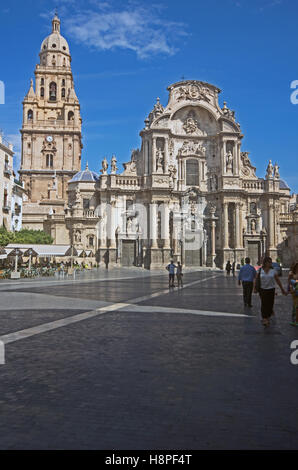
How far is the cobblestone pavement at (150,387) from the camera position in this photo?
3809mm

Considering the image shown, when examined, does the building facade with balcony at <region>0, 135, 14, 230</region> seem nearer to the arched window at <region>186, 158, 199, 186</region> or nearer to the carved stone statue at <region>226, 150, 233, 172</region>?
the arched window at <region>186, 158, 199, 186</region>

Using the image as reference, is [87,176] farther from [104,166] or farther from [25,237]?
[25,237]

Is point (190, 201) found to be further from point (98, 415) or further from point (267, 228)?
point (98, 415)

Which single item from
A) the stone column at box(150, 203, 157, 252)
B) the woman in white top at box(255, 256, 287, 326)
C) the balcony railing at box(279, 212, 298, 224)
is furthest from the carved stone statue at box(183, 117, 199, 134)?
the woman in white top at box(255, 256, 287, 326)

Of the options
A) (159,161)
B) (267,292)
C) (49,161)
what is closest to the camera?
(267,292)

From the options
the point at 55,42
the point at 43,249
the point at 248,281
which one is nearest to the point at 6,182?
the point at 43,249

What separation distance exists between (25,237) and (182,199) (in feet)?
69.5

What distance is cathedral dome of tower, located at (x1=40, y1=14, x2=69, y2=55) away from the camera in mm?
79438

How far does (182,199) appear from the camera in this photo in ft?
174

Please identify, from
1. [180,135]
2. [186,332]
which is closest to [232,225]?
[180,135]

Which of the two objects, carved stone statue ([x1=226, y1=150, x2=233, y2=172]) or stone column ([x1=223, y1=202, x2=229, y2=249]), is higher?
carved stone statue ([x1=226, y1=150, x2=233, y2=172])

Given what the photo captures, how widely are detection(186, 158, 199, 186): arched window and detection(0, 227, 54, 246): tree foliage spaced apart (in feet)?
65.0

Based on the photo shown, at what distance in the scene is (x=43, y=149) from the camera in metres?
72.7

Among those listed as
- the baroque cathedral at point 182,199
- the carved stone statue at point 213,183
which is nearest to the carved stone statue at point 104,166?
the baroque cathedral at point 182,199
